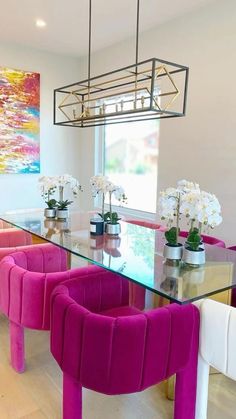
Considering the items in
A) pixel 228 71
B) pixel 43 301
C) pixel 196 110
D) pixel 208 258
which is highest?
pixel 228 71

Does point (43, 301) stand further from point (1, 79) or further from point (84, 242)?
point (1, 79)

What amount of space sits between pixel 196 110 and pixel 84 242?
203 centimetres

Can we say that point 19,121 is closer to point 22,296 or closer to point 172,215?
point 22,296

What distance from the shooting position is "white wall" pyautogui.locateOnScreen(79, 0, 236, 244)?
3.21 meters

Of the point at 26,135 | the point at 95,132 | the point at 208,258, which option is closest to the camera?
the point at 208,258

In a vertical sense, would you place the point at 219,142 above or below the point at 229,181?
above

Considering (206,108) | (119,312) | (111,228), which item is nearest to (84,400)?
(119,312)

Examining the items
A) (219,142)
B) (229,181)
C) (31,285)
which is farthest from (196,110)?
(31,285)

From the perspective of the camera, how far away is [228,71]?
3.21m

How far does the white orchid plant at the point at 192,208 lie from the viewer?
5.73 ft

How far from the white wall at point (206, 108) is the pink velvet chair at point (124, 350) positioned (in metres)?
1.90

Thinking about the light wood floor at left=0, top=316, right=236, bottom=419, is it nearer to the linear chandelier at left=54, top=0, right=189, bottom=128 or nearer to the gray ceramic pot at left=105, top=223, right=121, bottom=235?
the gray ceramic pot at left=105, top=223, right=121, bottom=235

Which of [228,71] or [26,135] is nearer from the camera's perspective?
[228,71]

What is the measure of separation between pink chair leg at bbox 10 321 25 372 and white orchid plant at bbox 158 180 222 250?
1.13 metres
